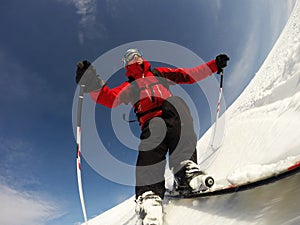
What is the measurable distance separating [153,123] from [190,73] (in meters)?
1.32

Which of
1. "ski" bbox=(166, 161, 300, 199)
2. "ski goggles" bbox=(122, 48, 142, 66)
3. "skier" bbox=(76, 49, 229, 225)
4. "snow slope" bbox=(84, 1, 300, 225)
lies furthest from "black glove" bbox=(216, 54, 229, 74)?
"ski" bbox=(166, 161, 300, 199)

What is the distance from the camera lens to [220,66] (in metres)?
3.74

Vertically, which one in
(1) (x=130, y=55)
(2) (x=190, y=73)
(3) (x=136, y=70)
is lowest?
(3) (x=136, y=70)

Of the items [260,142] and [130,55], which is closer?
[260,142]

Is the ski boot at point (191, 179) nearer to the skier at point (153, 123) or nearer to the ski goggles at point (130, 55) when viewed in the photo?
Result: the skier at point (153, 123)

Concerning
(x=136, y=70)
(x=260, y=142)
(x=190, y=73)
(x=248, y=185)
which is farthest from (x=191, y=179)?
(x=190, y=73)

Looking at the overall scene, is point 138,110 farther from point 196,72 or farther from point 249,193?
point 249,193

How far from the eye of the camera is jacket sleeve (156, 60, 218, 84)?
3.68 metres

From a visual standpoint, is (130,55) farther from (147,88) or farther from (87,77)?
(87,77)

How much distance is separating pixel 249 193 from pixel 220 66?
2.64 meters

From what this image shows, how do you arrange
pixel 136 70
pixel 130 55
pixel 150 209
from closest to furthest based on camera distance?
pixel 150 209
pixel 136 70
pixel 130 55

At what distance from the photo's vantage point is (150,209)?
2053 mm

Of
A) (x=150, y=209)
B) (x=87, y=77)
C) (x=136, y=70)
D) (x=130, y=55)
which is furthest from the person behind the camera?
(x=130, y=55)

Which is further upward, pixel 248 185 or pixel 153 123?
pixel 153 123
